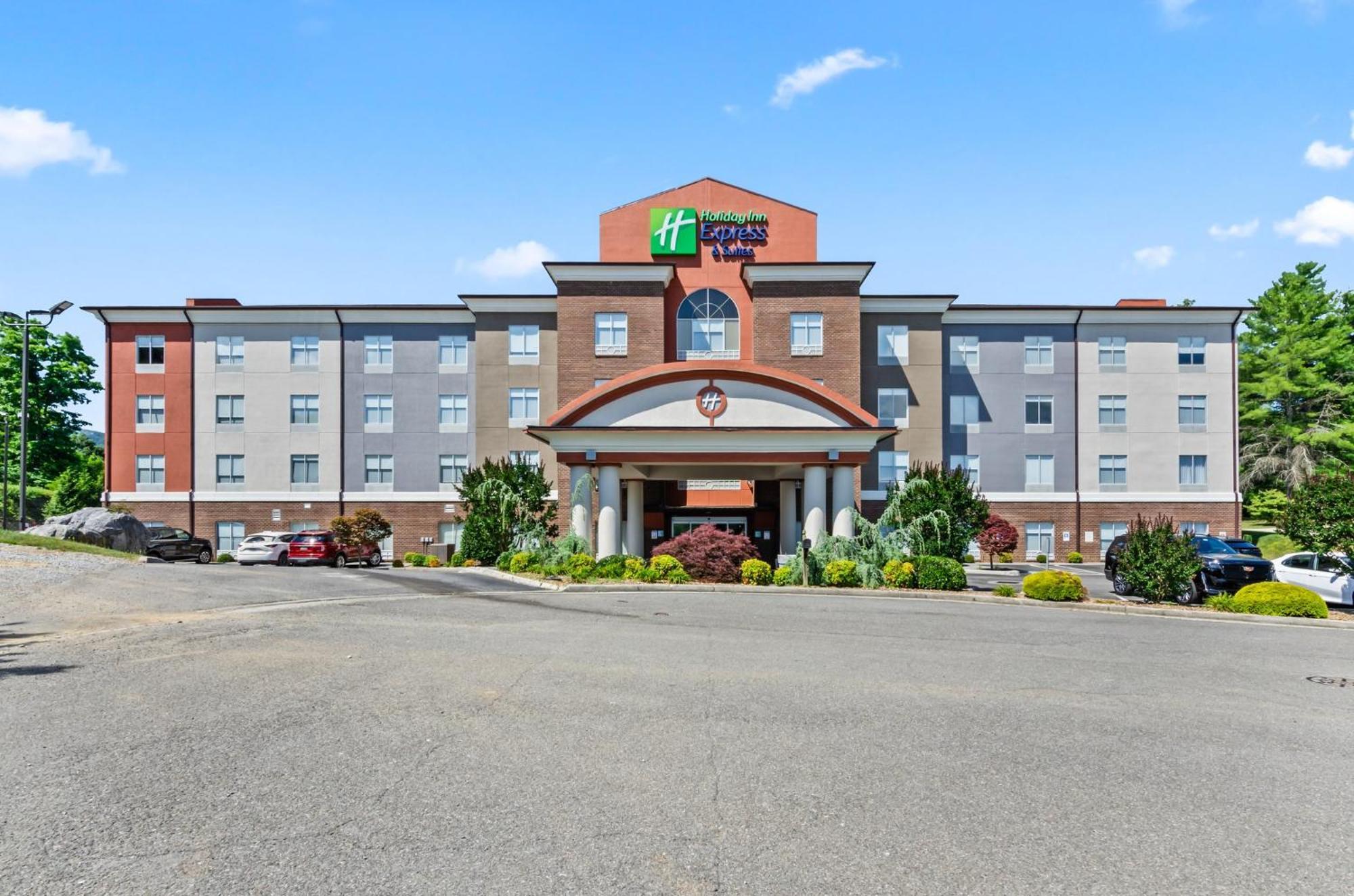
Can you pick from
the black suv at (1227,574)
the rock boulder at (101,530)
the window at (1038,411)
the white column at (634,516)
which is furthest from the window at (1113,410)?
the rock boulder at (101,530)

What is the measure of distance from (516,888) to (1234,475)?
50.5 meters

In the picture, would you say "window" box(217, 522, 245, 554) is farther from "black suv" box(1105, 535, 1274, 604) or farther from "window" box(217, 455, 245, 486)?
"black suv" box(1105, 535, 1274, 604)

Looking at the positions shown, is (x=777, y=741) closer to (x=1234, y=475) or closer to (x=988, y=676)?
(x=988, y=676)

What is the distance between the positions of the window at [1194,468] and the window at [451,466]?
1476 inches

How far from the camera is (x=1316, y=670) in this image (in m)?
12.8

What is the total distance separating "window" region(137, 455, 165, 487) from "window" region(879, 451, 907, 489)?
3737cm

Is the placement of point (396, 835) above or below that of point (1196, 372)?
below

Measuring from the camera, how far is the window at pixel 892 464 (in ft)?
146

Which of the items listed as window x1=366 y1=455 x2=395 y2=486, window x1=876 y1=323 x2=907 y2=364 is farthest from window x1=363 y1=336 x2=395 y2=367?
window x1=876 y1=323 x2=907 y2=364

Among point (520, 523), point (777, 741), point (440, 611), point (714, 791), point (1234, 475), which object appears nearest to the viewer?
point (714, 791)

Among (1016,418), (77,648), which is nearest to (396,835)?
(77,648)

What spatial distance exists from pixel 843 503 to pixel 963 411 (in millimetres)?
19125

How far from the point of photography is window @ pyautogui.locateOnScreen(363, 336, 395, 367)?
4653 cm

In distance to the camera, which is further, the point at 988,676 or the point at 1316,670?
the point at 1316,670
